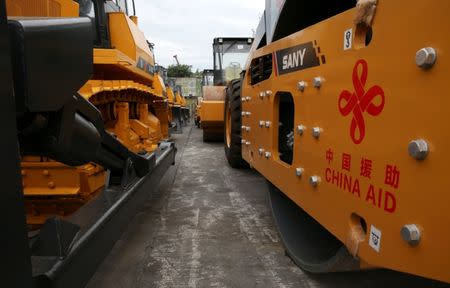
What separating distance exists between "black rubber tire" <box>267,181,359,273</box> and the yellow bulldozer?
98cm

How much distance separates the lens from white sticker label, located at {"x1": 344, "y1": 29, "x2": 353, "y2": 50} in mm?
1278

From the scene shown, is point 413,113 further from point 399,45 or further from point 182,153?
point 182,153

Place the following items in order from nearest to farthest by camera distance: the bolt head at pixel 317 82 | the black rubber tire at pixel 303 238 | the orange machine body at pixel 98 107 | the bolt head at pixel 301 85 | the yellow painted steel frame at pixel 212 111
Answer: the bolt head at pixel 317 82 < the bolt head at pixel 301 85 < the black rubber tire at pixel 303 238 < the orange machine body at pixel 98 107 < the yellow painted steel frame at pixel 212 111

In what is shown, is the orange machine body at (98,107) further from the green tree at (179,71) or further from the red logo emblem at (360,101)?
the green tree at (179,71)

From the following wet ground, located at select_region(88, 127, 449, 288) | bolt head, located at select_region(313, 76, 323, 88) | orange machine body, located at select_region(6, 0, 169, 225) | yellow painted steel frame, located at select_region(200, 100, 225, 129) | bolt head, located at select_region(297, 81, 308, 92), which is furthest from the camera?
yellow painted steel frame, located at select_region(200, 100, 225, 129)

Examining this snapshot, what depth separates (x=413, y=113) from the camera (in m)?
0.96

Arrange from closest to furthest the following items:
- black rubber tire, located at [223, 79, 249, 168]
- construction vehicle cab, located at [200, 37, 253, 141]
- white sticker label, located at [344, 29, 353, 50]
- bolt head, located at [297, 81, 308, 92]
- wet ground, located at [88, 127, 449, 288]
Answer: white sticker label, located at [344, 29, 353, 50]
bolt head, located at [297, 81, 308, 92]
wet ground, located at [88, 127, 449, 288]
black rubber tire, located at [223, 79, 249, 168]
construction vehicle cab, located at [200, 37, 253, 141]

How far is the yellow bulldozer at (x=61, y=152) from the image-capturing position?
3.05ft

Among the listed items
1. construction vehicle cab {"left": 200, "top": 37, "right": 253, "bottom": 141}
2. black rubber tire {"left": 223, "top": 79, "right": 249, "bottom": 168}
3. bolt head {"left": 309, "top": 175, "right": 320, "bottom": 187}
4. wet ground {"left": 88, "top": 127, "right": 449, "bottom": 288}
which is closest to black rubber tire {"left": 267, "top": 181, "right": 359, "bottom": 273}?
wet ground {"left": 88, "top": 127, "right": 449, "bottom": 288}

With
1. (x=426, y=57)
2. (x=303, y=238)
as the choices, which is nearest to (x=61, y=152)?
(x=426, y=57)

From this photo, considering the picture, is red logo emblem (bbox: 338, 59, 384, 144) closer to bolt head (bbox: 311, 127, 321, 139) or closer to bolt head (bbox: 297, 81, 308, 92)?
bolt head (bbox: 311, 127, 321, 139)

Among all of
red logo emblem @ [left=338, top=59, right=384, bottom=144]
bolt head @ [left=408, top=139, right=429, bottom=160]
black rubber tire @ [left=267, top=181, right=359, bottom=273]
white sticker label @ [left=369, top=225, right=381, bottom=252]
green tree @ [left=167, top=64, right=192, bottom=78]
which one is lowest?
black rubber tire @ [left=267, top=181, right=359, bottom=273]

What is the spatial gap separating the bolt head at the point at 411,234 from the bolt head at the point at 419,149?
18 cm

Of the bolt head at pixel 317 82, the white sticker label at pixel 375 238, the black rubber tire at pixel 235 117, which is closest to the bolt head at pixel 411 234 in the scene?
the white sticker label at pixel 375 238
